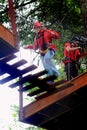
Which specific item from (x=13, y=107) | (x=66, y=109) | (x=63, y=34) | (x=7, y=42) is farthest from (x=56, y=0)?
(x=13, y=107)

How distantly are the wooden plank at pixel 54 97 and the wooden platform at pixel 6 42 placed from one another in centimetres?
135

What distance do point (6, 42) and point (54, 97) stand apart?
5.36 feet

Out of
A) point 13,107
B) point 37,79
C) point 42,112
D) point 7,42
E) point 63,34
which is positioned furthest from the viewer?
point 13,107

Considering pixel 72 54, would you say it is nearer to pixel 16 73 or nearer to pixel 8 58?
pixel 16 73

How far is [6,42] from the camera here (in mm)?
6535

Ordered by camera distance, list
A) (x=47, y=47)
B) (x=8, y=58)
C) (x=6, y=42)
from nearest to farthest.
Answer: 1. (x=6, y=42)
2. (x=8, y=58)
3. (x=47, y=47)

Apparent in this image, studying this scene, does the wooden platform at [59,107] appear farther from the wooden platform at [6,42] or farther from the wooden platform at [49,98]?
the wooden platform at [6,42]

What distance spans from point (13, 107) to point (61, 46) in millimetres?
8995

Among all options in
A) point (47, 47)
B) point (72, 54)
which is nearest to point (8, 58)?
point (47, 47)

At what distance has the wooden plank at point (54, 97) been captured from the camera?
7.47 meters

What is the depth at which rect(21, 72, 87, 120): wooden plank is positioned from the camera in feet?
24.5

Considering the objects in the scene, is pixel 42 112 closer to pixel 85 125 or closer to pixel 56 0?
pixel 85 125

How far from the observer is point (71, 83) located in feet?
24.7

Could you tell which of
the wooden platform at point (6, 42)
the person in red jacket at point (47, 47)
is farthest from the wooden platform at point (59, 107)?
the wooden platform at point (6, 42)
